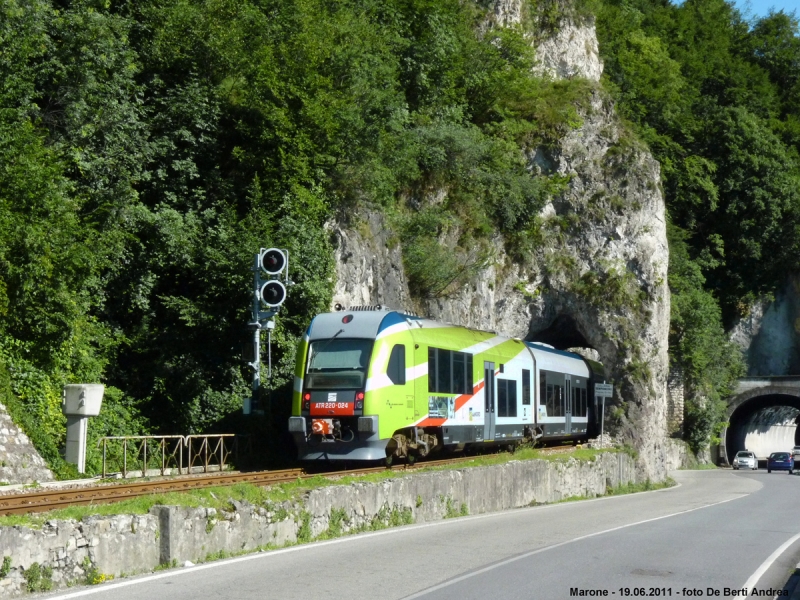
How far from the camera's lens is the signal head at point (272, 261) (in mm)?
21469

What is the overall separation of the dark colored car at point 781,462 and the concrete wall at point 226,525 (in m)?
39.5

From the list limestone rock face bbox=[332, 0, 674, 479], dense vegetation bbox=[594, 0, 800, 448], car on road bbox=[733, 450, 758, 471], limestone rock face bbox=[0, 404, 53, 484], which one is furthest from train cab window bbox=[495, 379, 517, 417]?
car on road bbox=[733, 450, 758, 471]

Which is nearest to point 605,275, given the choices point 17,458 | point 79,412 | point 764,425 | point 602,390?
point 602,390

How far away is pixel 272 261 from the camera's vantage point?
21.6 metres

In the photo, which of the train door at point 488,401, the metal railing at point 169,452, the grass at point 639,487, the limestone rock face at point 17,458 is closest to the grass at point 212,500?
the metal railing at point 169,452

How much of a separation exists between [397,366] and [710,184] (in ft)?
158

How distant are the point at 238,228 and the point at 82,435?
27.3 feet

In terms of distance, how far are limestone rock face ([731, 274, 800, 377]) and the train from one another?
151ft

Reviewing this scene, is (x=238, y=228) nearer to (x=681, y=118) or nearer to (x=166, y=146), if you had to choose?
(x=166, y=146)

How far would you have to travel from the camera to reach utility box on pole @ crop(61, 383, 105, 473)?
19.6 meters

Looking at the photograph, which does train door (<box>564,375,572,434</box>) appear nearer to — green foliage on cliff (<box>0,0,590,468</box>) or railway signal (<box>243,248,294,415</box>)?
green foliage on cliff (<box>0,0,590,468</box>)

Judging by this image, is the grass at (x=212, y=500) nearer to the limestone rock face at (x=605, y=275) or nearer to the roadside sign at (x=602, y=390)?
the roadside sign at (x=602, y=390)

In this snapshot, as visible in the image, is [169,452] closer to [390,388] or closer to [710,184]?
[390,388]

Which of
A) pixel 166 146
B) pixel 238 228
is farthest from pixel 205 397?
pixel 166 146
